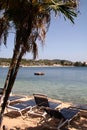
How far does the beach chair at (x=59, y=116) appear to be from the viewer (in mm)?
8867

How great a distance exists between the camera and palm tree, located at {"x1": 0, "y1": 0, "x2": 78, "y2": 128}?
20.2 feet

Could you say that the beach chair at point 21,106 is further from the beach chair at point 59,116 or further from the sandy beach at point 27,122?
the beach chair at point 59,116

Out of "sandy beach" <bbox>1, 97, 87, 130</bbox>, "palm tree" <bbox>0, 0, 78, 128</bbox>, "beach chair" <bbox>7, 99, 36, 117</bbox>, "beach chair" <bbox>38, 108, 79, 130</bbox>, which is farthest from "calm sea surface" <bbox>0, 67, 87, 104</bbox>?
"palm tree" <bbox>0, 0, 78, 128</bbox>

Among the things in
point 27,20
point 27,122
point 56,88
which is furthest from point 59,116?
point 56,88

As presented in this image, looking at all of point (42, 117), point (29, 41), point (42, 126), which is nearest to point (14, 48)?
point (29, 41)

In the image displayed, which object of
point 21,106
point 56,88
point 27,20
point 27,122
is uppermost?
point 27,20

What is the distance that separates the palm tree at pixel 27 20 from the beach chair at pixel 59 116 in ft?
8.26

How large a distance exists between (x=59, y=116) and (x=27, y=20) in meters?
3.91

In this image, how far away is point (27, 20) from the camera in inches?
254

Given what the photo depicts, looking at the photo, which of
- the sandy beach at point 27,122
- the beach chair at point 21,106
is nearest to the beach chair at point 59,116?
the sandy beach at point 27,122

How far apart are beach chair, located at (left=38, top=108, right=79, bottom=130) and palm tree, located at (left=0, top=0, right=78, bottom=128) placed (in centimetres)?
252

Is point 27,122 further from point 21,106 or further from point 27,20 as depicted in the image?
point 27,20

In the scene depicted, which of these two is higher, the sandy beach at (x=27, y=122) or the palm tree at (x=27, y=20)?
the palm tree at (x=27, y=20)

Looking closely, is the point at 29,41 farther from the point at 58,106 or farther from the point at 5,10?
the point at 58,106
